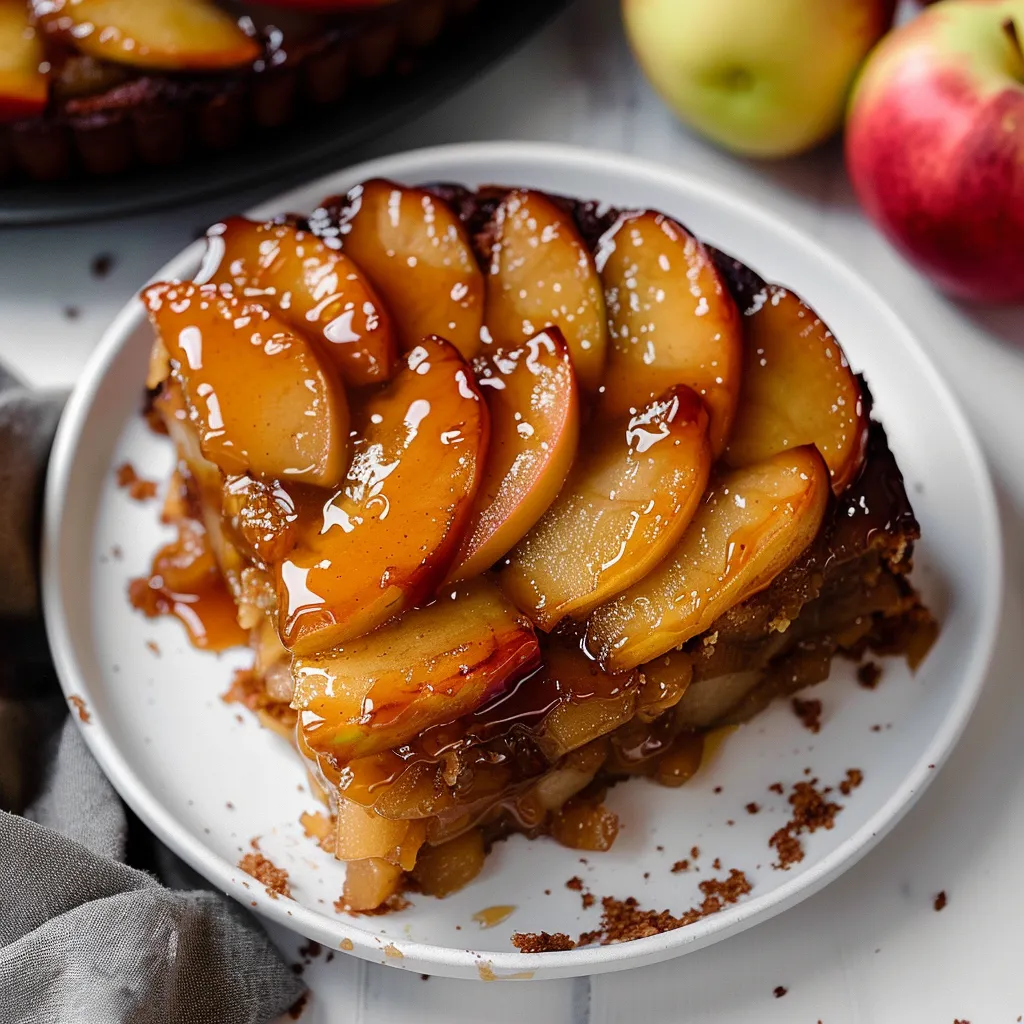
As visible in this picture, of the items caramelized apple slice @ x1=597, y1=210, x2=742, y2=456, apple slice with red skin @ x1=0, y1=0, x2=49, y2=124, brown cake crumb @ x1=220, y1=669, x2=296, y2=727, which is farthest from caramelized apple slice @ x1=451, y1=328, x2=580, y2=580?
apple slice with red skin @ x1=0, y1=0, x2=49, y2=124

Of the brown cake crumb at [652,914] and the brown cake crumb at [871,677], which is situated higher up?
the brown cake crumb at [871,677]

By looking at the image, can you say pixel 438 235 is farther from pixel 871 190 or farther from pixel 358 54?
pixel 871 190

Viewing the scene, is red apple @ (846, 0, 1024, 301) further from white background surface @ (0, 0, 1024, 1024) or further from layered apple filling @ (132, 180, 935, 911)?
layered apple filling @ (132, 180, 935, 911)

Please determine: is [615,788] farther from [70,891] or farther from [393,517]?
[70,891]

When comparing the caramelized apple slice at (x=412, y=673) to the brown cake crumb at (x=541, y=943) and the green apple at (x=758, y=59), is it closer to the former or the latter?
the brown cake crumb at (x=541, y=943)

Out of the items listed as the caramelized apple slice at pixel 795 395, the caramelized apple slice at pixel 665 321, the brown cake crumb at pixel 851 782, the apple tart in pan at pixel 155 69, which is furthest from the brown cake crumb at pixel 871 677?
the apple tart in pan at pixel 155 69

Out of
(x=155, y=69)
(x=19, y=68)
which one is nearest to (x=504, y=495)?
(x=155, y=69)
